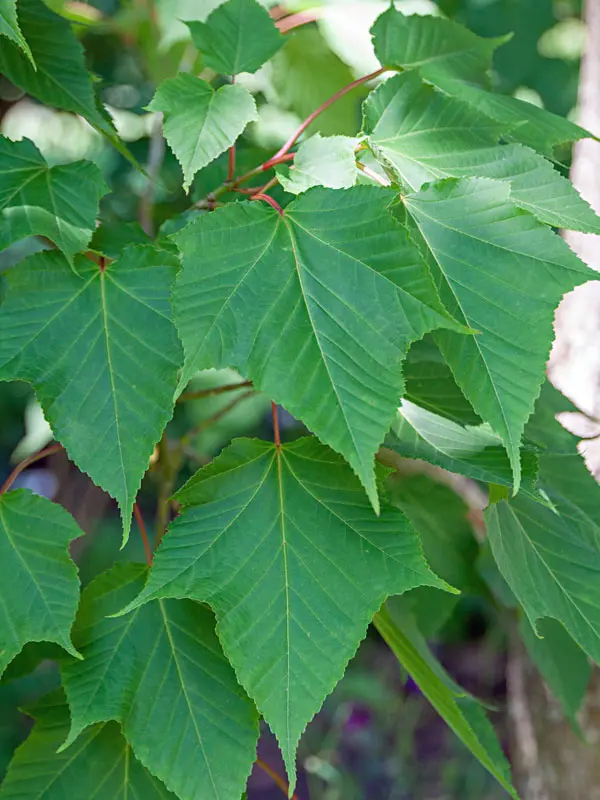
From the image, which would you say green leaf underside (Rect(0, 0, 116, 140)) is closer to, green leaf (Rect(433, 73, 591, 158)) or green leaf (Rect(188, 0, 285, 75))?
green leaf (Rect(188, 0, 285, 75))

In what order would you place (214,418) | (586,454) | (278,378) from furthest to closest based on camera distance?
(586,454) → (214,418) → (278,378)

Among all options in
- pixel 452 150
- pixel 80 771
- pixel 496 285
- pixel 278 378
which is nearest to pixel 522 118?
pixel 452 150

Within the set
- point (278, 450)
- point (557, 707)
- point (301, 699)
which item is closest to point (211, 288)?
point (278, 450)

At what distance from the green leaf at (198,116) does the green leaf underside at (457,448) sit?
0.21 meters

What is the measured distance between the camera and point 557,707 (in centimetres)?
110

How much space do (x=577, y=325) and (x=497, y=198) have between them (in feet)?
1.95

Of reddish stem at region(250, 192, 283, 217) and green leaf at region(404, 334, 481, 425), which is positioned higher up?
reddish stem at region(250, 192, 283, 217)

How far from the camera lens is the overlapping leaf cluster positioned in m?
0.47

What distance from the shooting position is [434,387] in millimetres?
623

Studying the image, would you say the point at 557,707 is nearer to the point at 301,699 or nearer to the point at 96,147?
the point at 301,699

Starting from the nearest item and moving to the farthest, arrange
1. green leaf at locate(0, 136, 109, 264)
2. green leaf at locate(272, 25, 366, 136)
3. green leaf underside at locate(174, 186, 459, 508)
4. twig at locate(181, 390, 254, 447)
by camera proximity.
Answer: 1. green leaf underside at locate(174, 186, 459, 508)
2. green leaf at locate(0, 136, 109, 264)
3. twig at locate(181, 390, 254, 447)
4. green leaf at locate(272, 25, 366, 136)

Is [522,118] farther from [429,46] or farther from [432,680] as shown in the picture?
[432,680]

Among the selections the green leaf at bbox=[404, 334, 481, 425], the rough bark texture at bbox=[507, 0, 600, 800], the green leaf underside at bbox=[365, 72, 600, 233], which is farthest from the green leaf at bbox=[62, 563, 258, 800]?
the rough bark texture at bbox=[507, 0, 600, 800]

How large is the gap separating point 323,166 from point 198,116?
9 centimetres
